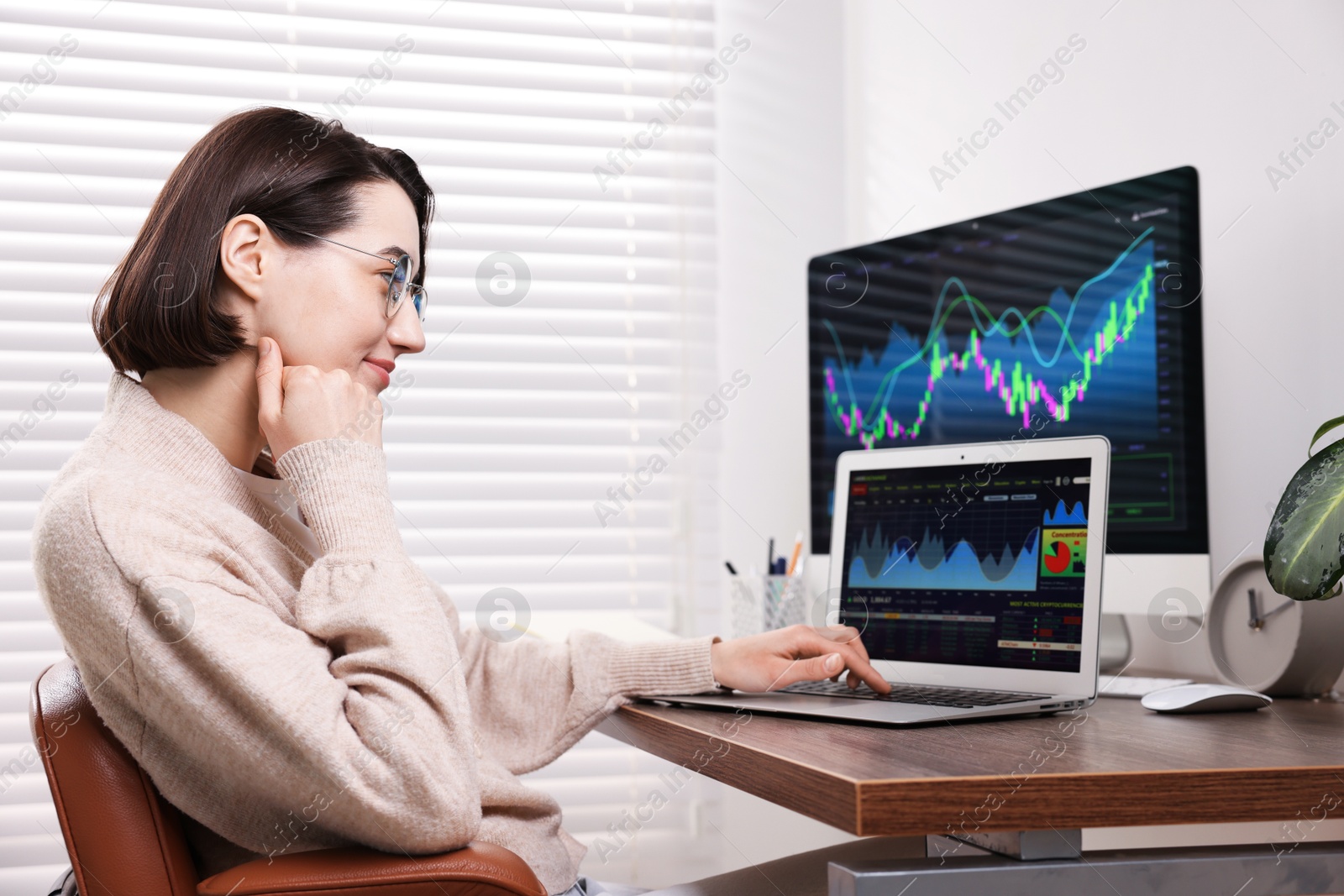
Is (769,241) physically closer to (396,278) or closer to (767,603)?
(767,603)

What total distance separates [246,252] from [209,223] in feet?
0.14

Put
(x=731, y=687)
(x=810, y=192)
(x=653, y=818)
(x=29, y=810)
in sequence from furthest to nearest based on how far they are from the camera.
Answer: (x=810, y=192)
(x=653, y=818)
(x=29, y=810)
(x=731, y=687)

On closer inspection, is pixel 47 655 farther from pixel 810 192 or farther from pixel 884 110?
pixel 884 110

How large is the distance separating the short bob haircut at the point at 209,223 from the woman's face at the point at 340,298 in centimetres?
2

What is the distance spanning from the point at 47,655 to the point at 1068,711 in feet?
6.02

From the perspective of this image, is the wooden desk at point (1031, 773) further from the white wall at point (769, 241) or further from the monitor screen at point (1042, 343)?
the white wall at point (769, 241)

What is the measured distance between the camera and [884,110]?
2.28 m

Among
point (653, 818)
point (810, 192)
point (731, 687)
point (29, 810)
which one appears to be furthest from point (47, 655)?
point (810, 192)

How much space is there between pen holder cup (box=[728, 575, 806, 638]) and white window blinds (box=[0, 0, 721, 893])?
0.36 metres

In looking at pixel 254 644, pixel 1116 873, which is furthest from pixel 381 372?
pixel 1116 873

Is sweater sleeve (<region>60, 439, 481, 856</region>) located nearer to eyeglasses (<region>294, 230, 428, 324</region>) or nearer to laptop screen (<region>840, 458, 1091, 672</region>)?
eyeglasses (<region>294, 230, 428, 324</region>)

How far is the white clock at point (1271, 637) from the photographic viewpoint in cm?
113

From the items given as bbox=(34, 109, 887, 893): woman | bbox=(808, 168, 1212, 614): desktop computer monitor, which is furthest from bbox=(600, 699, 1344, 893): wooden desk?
bbox=(808, 168, 1212, 614): desktop computer monitor

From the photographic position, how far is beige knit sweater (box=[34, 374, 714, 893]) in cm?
79
